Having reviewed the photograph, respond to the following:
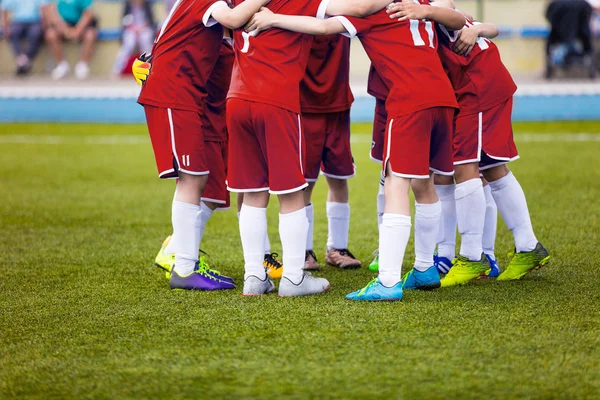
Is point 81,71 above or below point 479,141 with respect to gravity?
below

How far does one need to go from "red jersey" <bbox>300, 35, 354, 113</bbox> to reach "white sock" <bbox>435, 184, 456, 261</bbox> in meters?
0.72

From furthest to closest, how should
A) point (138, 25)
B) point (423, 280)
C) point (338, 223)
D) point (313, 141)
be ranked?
point (138, 25) → point (338, 223) → point (313, 141) → point (423, 280)

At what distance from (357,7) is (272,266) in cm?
163

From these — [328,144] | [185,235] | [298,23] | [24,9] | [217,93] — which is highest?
[298,23]

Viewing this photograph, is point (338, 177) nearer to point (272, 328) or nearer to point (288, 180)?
point (288, 180)

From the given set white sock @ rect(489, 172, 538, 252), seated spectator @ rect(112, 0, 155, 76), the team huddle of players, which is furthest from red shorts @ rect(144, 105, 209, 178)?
seated spectator @ rect(112, 0, 155, 76)

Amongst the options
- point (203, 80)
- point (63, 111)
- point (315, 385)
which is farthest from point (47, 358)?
point (63, 111)

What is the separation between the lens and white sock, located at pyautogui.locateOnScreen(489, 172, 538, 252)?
4.57 m

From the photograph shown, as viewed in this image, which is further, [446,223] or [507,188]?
[446,223]

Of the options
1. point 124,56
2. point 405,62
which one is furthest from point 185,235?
point 124,56

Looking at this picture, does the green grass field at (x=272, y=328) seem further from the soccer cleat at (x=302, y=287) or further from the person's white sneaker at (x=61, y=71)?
the person's white sneaker at (x=61, y=71)

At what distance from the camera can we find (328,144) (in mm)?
4953

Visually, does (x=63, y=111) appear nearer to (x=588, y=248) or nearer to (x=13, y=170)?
(x=13, y=170)

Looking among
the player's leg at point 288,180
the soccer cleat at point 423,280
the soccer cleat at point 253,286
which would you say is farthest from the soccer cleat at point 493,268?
the soccer cleat at point 253,286
